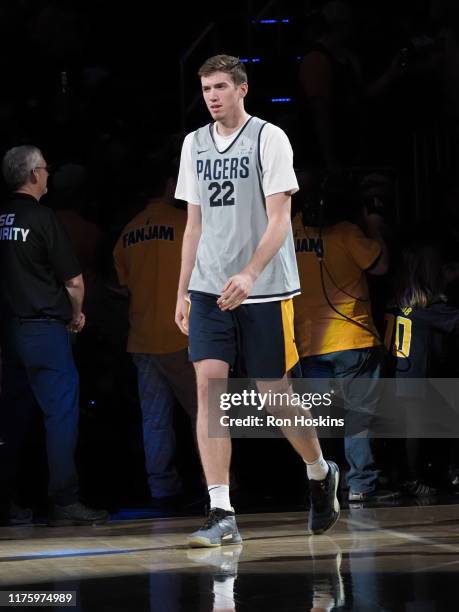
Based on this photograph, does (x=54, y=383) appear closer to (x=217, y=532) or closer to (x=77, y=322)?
(x=77, y=322)

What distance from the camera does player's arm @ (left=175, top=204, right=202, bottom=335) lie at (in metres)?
6.23

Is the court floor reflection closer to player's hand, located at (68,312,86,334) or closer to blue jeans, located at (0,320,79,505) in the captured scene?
blue jeans, located at (0,320,79,505)

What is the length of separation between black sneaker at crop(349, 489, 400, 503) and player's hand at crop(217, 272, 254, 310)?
250 centimetres

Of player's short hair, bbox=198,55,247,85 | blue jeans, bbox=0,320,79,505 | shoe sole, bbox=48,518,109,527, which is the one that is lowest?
shoe sole, bbox=48,518,109,527

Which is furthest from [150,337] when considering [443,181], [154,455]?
[443,181]

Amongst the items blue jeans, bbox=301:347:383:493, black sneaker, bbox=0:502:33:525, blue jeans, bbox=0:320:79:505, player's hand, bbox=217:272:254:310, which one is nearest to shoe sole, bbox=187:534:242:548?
player's hand, bbox=217:272:254:310

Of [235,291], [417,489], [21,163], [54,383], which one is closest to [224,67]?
[235,291]

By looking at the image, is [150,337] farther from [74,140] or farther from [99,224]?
[74,140]

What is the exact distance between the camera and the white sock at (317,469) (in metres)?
6.43

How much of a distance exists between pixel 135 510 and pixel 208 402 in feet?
6.18

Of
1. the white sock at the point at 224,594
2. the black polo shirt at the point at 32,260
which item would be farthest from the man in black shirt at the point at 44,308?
the white sock at the point at 224,594

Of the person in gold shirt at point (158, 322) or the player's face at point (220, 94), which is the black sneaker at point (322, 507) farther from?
the player's face at point (220, 94)

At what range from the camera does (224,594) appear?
479 centimetres

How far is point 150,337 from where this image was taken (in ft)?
26.6
